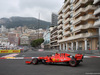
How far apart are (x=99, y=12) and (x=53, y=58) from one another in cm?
2244

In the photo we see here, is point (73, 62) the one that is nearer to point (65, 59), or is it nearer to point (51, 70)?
point (65, 59)

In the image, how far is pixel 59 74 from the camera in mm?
6656

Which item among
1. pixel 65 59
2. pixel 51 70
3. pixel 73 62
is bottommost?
pixel 51 70

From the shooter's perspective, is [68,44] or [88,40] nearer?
[88,40]

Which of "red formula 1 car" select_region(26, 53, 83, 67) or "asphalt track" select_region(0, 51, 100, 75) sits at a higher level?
"red formula 1 car" select_region(26, 53, 83, 67)

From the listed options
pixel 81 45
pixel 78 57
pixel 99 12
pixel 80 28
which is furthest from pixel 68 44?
pixel 78 57

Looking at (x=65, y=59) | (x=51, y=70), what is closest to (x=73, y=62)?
(x=65, y=59)

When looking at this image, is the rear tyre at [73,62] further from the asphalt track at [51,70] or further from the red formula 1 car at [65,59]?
the asphalt track at [51,70]

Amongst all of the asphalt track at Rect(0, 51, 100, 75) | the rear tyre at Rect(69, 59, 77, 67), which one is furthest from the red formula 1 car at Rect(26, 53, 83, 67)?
the asphalt track at Rect(0, 51, 100, 75)

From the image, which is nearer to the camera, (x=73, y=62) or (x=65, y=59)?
(x=73, y=62)

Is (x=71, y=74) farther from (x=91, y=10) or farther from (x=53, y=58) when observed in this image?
(x=91, y=10)

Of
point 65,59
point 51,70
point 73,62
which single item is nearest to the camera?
point 51,70

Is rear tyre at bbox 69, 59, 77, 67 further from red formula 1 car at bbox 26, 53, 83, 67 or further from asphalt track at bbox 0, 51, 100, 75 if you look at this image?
asphalt track at bbox 0, 51, 100, 75

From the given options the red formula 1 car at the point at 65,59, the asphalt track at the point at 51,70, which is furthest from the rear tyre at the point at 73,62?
the asphalt track at the point at 51,70
